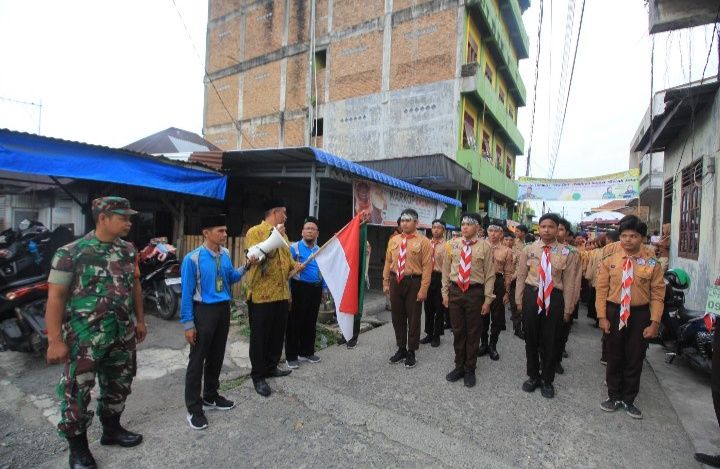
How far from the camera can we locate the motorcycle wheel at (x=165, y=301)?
6215 mm

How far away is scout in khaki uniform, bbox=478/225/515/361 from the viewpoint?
207 inches

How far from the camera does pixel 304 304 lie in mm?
4594

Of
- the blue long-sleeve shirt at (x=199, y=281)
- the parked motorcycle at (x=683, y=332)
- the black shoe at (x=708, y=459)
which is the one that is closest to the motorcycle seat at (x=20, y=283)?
the blue long-sleeve shirt at (x=199, y=281)

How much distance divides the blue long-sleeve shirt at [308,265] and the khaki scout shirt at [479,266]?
61.3 inches

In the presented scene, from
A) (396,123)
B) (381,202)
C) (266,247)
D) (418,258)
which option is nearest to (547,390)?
(418,258)

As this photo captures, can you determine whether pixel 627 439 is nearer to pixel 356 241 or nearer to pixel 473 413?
pixel 473 413

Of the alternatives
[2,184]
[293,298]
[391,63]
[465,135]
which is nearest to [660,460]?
[293,298]

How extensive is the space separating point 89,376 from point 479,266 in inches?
143

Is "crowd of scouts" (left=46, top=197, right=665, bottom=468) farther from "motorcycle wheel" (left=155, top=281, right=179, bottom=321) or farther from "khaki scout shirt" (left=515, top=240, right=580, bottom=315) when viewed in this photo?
"motorcycle wheel" (left=155, top=281, right=179, bottom=321)

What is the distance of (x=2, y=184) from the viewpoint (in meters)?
7.79

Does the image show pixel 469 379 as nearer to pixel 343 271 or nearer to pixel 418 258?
pixel 418 258

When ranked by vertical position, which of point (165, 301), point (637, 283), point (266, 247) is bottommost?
point (165, 301)

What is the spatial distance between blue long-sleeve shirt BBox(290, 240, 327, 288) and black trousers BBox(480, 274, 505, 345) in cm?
234

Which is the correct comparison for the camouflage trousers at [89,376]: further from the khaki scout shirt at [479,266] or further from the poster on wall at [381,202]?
the poster on wall at [381,202]
